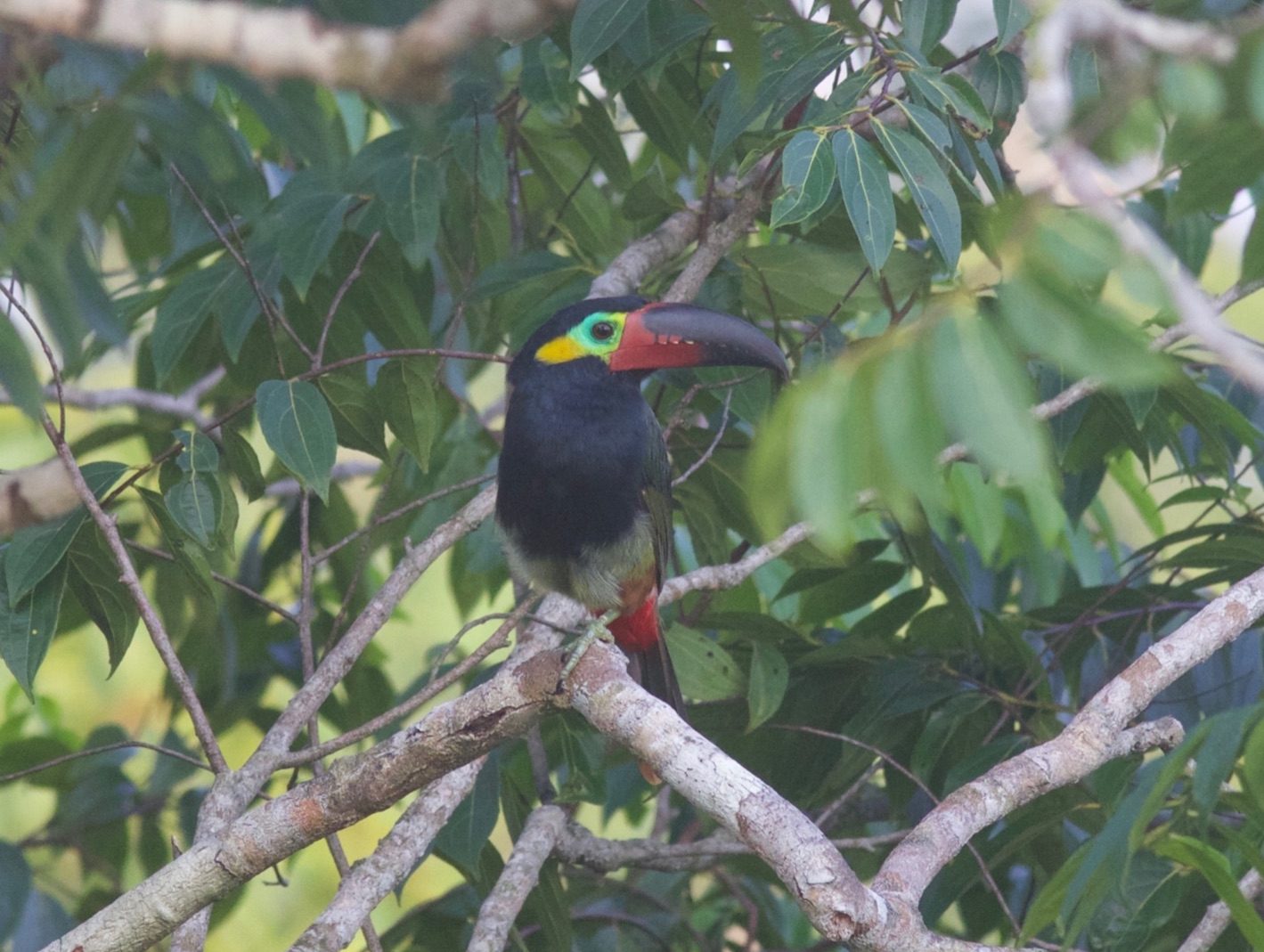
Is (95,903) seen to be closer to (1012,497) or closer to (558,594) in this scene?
(558,594)

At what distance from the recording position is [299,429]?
260 cm

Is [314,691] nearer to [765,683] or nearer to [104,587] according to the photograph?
[104,587]

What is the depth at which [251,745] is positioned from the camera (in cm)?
529

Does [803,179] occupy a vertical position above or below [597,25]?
below

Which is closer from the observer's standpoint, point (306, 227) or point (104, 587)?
point (104, 587)

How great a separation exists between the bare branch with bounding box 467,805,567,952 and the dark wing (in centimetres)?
69

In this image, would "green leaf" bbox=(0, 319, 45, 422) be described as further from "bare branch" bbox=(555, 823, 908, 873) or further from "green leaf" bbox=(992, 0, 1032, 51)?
"bare branch" bbox=(555, 823, 908, 873)

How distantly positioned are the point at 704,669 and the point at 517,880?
0.70 meters

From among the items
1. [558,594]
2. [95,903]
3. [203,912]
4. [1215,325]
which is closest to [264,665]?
[95,903]

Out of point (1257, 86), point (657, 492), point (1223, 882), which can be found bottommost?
point (1223, 882)

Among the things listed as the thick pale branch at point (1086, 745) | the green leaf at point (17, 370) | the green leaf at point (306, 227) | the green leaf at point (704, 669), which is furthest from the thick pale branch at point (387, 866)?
the green leaf at point (17, 370)

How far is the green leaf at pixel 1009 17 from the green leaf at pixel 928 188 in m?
0.26

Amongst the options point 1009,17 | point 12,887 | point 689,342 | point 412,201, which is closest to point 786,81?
point 1009,17

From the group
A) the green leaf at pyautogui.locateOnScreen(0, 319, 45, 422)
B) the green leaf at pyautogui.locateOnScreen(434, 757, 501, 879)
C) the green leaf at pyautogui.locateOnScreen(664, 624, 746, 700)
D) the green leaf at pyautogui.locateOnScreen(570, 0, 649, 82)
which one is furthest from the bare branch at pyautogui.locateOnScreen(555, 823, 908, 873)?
the green leaf at pyautogui.locateOnScreen(0, 319, 45, 422)
